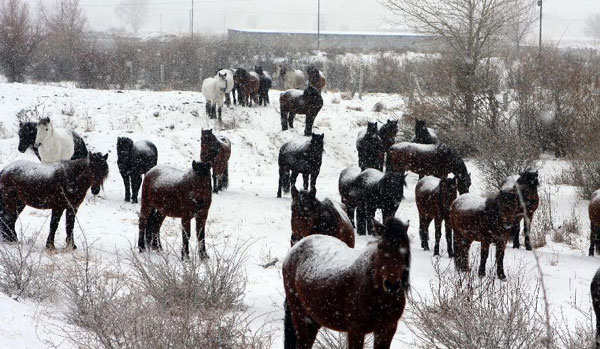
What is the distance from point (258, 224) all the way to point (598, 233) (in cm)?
597

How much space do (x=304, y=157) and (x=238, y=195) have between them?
1930 millimetres

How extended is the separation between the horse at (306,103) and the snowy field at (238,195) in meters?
0.89

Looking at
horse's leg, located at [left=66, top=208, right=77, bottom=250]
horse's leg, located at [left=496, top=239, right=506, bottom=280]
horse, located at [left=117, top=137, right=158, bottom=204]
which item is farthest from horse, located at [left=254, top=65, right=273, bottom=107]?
horse's leg, located at [left=496, top=239, right=506, bottom=280]

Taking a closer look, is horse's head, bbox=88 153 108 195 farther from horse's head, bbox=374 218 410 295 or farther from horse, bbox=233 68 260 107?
horse, bbox=233 68 260 107

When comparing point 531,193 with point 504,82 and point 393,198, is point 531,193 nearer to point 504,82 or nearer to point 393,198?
point 393,198

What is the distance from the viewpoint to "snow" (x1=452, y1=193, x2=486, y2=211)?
25.0ft

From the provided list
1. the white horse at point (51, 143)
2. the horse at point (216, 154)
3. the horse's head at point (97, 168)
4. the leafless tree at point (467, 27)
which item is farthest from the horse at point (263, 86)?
the horse's head at point (97, 168)

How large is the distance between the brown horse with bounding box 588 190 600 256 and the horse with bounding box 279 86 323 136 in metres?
8.80

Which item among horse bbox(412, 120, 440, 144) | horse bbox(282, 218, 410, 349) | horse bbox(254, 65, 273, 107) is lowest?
horse bbox(282, 218, 410, 349)

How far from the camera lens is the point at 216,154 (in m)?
11.9

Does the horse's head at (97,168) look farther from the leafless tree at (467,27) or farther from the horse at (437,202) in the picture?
the leafless tree at (467,27)

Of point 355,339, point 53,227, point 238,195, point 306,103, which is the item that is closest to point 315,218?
point 355,339

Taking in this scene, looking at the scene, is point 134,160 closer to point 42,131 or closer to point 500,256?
point 42,131

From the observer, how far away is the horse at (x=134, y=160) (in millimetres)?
11875
